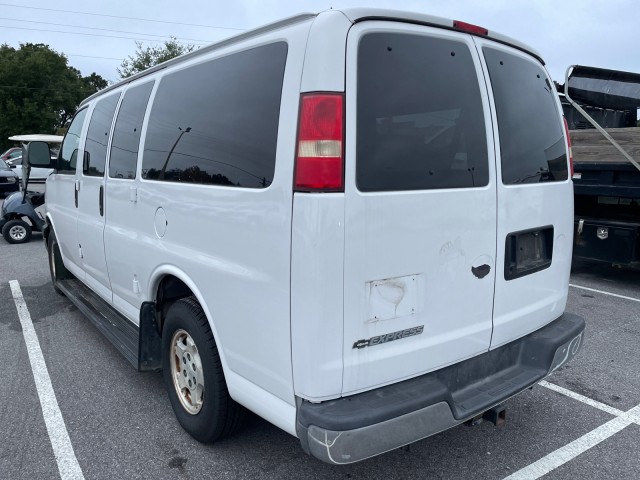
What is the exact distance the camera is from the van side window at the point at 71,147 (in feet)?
15.3

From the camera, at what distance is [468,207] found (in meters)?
2.37

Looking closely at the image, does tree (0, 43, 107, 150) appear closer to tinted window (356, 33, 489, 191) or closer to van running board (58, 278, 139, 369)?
van running board (58, 278, 139, 369)

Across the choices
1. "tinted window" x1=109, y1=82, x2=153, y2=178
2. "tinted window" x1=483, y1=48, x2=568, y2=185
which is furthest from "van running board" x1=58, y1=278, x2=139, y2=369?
"tinted window" x1=483, y1=48, x2=568, y2=185

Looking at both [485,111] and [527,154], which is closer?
[485,111]

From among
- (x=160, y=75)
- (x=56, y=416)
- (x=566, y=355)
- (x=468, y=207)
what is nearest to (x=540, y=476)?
(x=566, y=355)

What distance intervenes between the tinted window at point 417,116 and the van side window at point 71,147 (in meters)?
3.45

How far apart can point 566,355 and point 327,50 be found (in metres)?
2.10

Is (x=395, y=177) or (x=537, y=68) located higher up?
(x=537, y=68)

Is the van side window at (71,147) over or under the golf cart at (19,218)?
over

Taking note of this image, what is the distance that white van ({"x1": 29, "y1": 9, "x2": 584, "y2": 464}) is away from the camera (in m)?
2.01

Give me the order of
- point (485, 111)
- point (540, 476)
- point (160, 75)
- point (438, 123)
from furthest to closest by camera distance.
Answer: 1. point (160, 75)
2. point (540, 476)
3. point (485, 111)
4. point (438, 123)

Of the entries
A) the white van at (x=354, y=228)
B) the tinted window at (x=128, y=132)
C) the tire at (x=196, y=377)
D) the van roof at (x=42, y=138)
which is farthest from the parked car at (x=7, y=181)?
the tire at (x=196, y=377)

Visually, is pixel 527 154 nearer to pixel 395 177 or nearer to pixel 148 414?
pixel 395 177

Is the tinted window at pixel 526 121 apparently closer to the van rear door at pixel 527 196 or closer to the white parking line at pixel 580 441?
the van rear door at pixel 527 196
